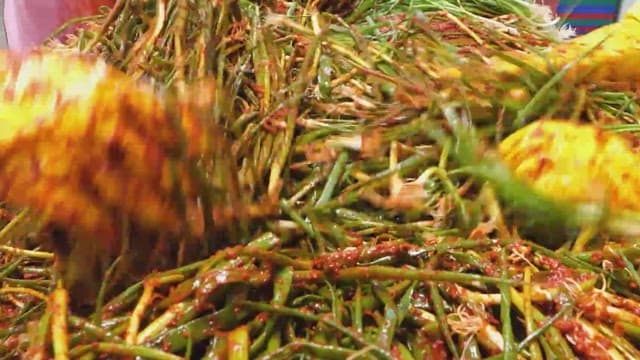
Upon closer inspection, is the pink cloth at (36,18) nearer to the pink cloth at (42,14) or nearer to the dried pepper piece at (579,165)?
the pink cloth at (42,14)

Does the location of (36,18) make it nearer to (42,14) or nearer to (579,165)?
(42,14)

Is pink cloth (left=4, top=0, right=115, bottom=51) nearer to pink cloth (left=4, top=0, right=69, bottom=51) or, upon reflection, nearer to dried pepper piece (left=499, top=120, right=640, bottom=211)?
pink cloth (left=4, top=0, right=69, bottom=51)

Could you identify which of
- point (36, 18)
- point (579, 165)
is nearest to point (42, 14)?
point (36, 18)

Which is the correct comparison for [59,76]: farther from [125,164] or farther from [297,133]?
[297,133]

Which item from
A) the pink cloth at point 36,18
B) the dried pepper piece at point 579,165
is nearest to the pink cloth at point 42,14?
the pink cloth at point 36,18

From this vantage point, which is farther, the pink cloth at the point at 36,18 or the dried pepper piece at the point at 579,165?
the pink cloth at the point at 36,18

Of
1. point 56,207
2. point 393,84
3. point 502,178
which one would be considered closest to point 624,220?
point 502,178
